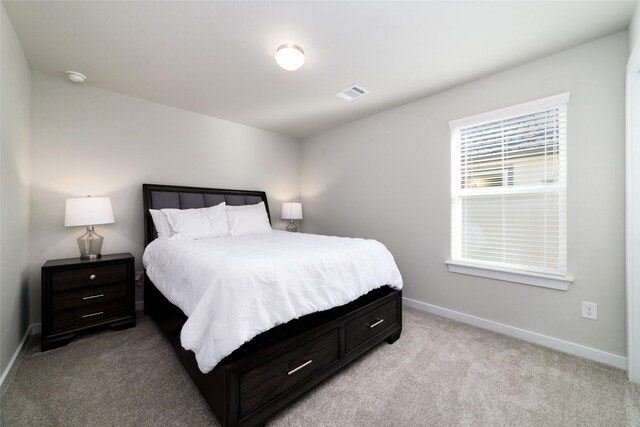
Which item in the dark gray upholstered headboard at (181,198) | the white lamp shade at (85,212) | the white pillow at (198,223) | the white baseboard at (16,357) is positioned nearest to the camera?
the white baseboard at (16,357)

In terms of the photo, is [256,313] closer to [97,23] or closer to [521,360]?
[521,360]

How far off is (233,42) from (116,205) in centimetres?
220

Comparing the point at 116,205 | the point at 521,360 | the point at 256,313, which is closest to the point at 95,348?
the point at 116,205

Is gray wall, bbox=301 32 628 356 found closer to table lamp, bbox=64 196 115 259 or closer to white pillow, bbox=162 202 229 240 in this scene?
white pillow, bbox=162 202 229 240

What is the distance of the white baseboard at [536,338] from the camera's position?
1.92m

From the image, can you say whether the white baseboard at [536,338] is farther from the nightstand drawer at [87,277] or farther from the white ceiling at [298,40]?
the nightstand drawer at [87,277]

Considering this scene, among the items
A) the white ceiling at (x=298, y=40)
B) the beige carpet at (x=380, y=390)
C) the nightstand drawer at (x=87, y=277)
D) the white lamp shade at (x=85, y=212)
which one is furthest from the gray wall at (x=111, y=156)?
the beige carpet at (x=380, y=390)

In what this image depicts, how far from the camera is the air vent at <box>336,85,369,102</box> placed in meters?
2.78

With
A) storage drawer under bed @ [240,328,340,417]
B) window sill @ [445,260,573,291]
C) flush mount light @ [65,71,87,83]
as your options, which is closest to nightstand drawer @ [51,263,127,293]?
flush mount light @ [65,71,87,83]

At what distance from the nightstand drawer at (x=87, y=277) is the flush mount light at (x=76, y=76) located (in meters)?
1.81

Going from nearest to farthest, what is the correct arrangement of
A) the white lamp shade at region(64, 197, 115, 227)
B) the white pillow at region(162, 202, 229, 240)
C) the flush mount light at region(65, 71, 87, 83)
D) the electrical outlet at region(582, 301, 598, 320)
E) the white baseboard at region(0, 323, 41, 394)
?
the white baseboard at region(0, 323, 41, 394) < the electrical outlet at region(582, 301, 598, 320) < the white lamp shade at region(64, 197, 115, 227) < the flush mount light at region(65, 71, 87, 83) < the white pillow at region(162, 202, 229, 240)

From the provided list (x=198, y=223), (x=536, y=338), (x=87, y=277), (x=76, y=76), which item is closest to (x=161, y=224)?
(x=198, y=223)

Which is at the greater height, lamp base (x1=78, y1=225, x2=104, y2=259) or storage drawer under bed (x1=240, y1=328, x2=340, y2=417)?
lamp base (x1=78, y1=225, x2=104, y2=259)

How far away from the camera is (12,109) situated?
192 cm
